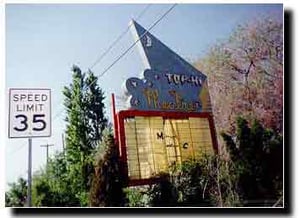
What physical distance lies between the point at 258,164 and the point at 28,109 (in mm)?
1115

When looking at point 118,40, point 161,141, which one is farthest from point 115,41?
point 161,141

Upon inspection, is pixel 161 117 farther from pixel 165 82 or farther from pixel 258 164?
pixel 258 164

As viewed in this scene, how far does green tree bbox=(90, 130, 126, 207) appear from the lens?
2.59 metres

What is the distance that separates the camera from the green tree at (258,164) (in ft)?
8.50

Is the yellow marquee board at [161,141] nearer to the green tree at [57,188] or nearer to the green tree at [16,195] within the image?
the green tree at [57,188]

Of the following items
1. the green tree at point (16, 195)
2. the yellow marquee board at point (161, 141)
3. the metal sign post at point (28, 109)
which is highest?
the metal sign post at point (28, 109)

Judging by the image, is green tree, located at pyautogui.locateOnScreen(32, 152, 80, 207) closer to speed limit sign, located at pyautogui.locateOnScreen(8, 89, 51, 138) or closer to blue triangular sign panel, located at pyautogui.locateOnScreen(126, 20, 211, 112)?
speed limit sign, located at pyautogui.locateOnScreen(8, 89, 51, 138)

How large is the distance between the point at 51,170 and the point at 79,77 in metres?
0.46

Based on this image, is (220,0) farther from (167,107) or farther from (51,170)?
(51,170)

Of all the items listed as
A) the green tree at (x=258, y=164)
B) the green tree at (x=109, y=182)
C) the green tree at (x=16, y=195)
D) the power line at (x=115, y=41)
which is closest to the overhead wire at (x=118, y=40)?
the power line at (x=115, y=41)

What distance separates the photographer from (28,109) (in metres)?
2.62

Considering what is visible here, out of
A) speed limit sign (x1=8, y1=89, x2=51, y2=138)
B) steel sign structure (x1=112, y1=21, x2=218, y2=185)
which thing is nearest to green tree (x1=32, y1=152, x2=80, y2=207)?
speed limit sign (x1=8, y1=89, x2=51, y2=138)

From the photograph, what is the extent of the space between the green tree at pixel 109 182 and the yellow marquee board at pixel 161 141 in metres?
0.05

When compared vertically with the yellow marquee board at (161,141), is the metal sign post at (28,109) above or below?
above
